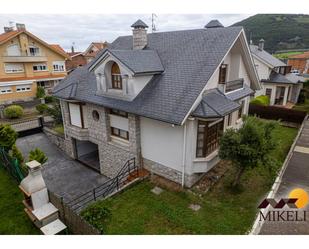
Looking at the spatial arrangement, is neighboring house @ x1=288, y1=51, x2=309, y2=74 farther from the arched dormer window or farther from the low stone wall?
the low stone wall

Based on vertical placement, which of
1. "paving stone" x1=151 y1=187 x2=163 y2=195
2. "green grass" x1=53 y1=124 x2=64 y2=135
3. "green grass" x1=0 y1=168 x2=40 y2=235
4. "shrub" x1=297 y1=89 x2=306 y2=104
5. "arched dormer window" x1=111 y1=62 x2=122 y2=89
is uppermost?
"arched dormer window" x1=111 y1=62 x2=122 y2=89

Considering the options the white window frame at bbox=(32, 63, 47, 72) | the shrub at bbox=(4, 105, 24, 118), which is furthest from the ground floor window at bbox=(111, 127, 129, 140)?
the white window frame at bbox=(32, 63, 47, 72)

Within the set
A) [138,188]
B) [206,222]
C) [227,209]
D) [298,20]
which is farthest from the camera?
[298,20]

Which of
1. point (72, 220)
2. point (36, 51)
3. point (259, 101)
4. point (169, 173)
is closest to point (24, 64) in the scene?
point (36, 51)

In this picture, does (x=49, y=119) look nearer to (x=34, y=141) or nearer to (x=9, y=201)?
(x=34, y=141)

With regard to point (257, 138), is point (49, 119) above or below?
below

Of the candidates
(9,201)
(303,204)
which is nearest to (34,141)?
(9,201)

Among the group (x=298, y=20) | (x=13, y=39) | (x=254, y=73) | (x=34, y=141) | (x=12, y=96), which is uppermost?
(x=298, y=20)
